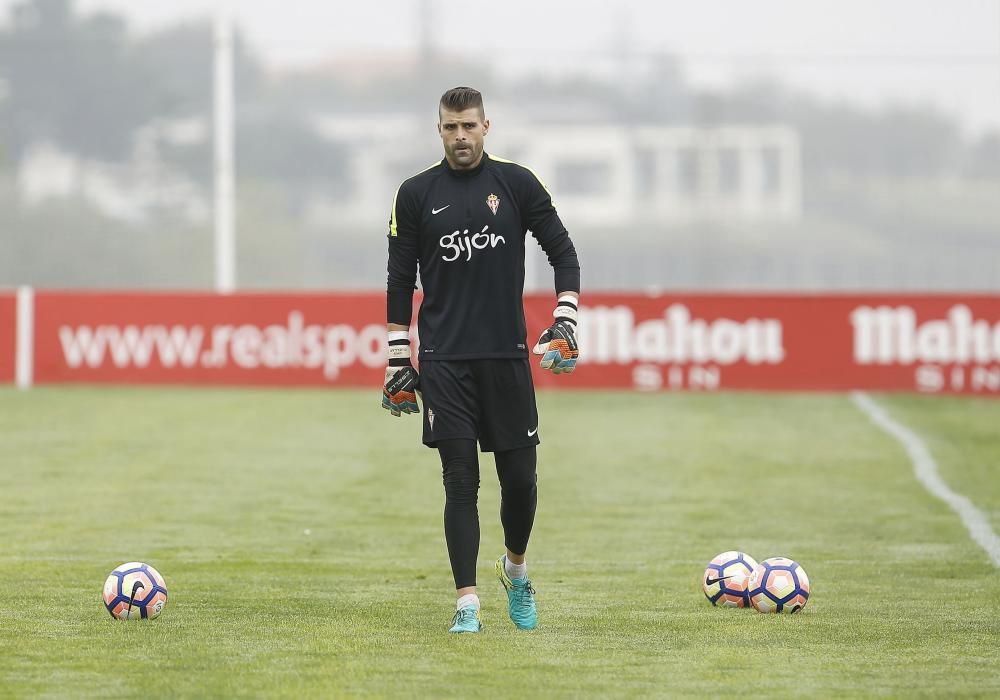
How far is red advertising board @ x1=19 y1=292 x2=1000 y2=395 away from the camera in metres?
20.2

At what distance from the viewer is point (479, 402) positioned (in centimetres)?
696

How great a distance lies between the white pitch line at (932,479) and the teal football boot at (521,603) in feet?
9.68

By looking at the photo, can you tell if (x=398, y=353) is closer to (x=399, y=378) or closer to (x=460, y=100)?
(x=399, y=378)

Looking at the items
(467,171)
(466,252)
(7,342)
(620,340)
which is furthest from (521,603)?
(7,342)

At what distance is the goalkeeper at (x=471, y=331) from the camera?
686 cm

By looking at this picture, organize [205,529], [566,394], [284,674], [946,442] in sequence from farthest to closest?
[566,394] → [946,442] → [205,529] → [284,674]

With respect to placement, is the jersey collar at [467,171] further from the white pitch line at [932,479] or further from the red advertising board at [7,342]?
the red advertising board at [7,342]

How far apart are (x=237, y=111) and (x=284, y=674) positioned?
853 inches

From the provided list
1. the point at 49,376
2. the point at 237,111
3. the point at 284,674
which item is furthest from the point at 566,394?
the point at 284,674

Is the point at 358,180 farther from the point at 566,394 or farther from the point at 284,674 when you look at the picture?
the point at 284,674

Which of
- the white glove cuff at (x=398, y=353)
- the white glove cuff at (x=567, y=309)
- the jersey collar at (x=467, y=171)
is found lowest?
the white glove cuff at (x=398, y=353)

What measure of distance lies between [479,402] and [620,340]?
45.1 feet

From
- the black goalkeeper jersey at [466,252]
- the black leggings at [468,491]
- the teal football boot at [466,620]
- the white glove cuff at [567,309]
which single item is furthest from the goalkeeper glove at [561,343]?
the teal football boot at [466,620]

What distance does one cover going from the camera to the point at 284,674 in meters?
6.00
